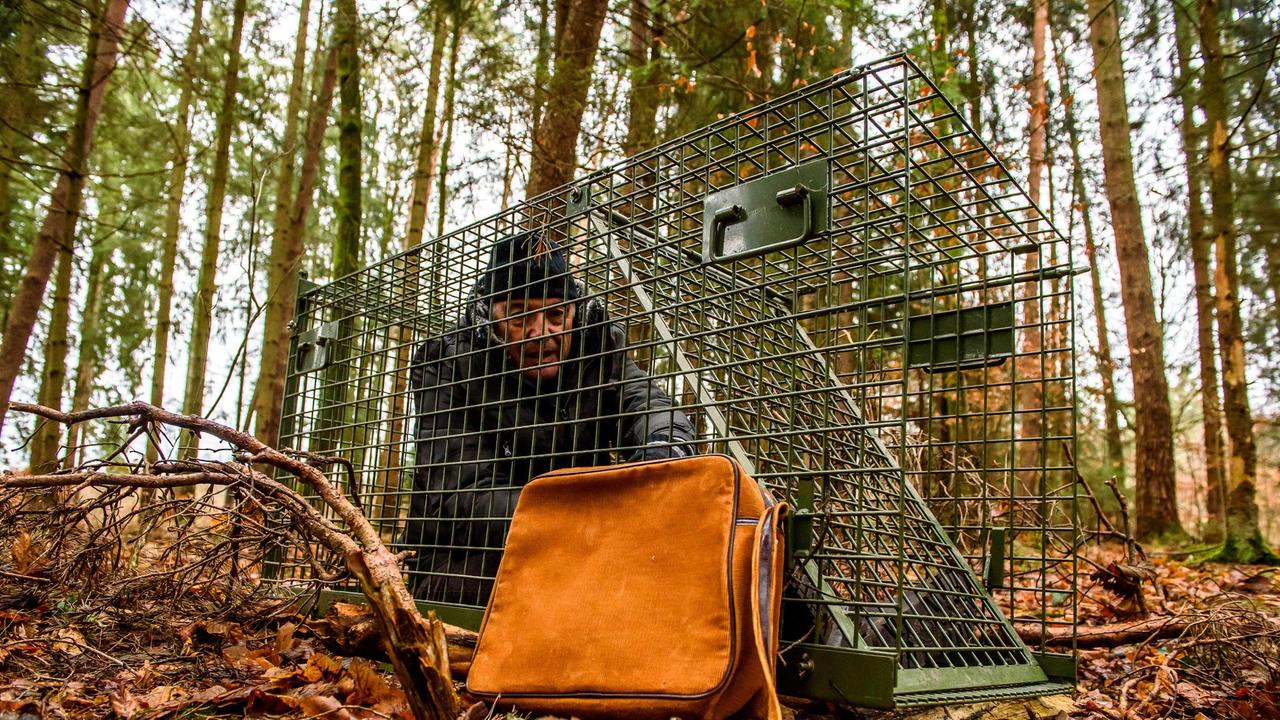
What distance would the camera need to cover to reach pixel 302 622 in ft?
9.36

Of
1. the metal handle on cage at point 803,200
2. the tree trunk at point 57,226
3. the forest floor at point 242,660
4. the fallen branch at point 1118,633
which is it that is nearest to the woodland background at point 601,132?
the tree trunk at point 57,226

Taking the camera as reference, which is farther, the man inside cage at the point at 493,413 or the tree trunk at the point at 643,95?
the tree trunk at the point at 643,95

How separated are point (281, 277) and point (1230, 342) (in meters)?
7.81

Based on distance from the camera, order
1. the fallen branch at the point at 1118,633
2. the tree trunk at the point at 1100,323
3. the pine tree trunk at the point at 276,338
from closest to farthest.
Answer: the fallen branch at the point at 1118,633 → the pine tree trunk at the point at 276,338 → the tree trunk at the point at 1100,323

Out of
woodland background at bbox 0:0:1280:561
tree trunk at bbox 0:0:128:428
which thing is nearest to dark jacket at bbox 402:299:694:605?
woodland background at bbox 0:0:1280:561

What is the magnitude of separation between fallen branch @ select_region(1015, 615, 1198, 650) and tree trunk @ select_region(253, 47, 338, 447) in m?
5.93

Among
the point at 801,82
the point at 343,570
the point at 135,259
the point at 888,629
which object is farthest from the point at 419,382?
the point at 135,259

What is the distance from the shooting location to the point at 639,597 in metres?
1.79

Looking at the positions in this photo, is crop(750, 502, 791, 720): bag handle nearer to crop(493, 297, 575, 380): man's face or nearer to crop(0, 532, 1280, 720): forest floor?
crop(0, 532, 1280, 720): forest floor

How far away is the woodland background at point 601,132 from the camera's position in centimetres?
489

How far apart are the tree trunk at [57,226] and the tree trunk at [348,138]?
3.24 metres

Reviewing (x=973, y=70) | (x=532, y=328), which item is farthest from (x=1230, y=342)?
(x=532, y=328)

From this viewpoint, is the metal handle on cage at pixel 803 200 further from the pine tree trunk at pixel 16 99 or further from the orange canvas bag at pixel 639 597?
the pine tree trunk at pixel 16 99

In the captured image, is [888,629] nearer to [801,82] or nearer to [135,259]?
[801,82]
